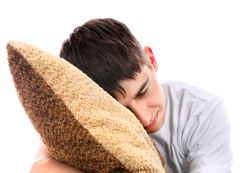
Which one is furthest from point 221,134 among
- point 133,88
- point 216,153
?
point 133,88

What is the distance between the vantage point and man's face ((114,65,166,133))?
0.77 meters

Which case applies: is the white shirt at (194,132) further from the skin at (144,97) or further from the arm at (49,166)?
the arm at (49,166)

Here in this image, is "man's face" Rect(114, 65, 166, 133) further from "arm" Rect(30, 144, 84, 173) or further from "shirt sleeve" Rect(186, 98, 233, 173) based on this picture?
"arm" Rect(30, 144, 84, 173)

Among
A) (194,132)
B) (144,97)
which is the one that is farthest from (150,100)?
(194,132)

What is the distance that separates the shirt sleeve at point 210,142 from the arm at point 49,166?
1.34 ft

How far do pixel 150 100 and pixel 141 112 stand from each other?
0.22 feet

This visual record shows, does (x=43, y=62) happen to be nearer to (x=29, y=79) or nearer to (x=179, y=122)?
(x=29, y=79)

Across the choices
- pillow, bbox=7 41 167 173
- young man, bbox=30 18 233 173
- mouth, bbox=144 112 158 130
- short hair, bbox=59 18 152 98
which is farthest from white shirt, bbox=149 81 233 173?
pillow, bbox=7 41 167 173

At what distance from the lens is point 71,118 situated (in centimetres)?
45

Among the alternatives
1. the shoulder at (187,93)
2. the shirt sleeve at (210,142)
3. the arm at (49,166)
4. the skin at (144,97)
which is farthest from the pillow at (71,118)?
the shoulder at (187,93)

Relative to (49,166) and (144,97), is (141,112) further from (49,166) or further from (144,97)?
(49,166)

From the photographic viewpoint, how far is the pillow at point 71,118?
1.46 feet

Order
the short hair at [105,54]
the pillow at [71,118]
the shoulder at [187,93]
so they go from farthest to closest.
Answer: the shoulder at [187,93] → the short hair at [105,54] → the pillow at [71,118]

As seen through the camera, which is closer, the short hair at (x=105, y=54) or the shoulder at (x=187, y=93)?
the short hair at (x=105, y=54)
